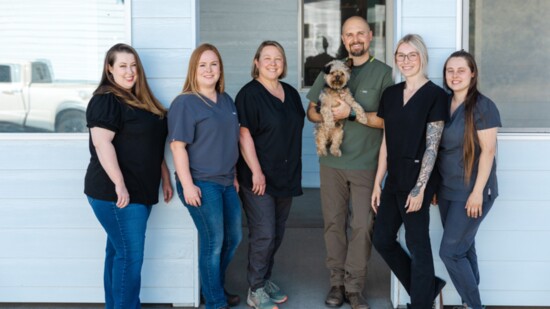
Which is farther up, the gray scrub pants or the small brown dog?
the small brown dog

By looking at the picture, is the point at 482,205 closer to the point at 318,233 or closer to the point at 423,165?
the point at 423,165

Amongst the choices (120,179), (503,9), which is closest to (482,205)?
(503,9)

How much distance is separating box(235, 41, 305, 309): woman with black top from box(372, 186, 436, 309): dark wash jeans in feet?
1.76

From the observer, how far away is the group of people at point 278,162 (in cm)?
284

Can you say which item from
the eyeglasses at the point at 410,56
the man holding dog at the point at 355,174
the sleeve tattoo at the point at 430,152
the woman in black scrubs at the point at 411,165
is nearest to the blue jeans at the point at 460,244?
the woman in black scrubs at the point at 411,165

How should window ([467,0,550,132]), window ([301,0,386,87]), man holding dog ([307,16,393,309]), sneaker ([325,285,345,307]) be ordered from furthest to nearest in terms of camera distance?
window ([301,0,386,87]), window ([467,0,550,132]), sneaker ([325,285,345,307]), man holding dog ([307,16,393,309])

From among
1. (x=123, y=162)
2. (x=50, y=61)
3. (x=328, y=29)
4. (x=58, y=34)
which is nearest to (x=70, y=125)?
(x=50, y=61)

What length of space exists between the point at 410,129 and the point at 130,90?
145cm

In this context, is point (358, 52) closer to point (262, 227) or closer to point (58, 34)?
point (262, 227)

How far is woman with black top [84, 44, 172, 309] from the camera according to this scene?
2777 mm

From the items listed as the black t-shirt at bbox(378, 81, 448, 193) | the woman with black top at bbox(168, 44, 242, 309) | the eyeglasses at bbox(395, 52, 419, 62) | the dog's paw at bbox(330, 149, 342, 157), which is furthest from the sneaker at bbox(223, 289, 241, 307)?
the eyeglasses at bbox(395, 52, 419, 62)

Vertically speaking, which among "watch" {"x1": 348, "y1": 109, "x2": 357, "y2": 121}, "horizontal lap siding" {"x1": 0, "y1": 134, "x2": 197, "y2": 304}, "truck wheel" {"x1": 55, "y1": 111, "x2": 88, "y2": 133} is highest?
"watch" {"x1": 348, "y1": 109, "x2": 357, "y2": 121}

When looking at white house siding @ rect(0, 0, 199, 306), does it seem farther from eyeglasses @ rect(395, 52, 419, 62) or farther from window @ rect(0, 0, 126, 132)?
eyeglasses @ rect(395, 52, 419, 62)

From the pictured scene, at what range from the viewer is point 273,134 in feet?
10.4
